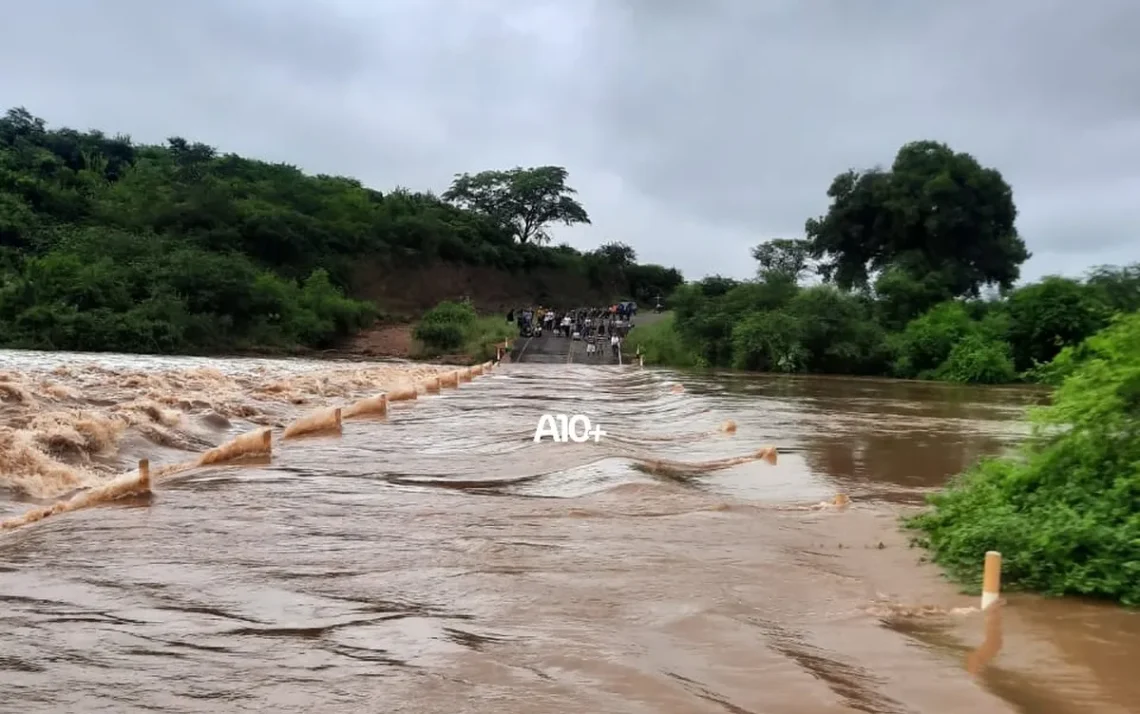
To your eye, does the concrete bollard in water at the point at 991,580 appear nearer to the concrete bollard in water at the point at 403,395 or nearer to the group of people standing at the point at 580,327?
the concrete bollard in water at the point at 403,395

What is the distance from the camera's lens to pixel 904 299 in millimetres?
46500

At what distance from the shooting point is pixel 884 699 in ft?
15.0

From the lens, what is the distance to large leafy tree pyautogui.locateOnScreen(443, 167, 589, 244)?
283 ft

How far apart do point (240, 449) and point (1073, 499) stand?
9424 mm

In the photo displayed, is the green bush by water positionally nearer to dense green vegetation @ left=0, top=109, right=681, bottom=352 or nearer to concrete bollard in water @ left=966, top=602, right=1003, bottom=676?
dense green vegetation @ left=0, top=109, right=681, bottom=352

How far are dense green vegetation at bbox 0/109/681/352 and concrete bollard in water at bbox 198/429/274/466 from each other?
3188 cm

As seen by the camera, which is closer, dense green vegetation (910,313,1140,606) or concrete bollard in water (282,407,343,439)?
dense green vegetation (910,313,1140,606)

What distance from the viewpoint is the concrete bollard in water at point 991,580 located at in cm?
580

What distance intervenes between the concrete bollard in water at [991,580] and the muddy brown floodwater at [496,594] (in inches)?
3.5

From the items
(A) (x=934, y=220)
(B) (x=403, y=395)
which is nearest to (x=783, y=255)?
(A) (x=934, y=220)

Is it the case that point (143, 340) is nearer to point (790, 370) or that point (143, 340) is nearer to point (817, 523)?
point (790, 370)

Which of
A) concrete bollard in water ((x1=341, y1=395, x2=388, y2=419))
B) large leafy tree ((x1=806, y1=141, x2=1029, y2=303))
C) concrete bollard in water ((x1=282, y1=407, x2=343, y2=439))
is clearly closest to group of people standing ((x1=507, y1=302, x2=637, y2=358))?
large leafy tree ((x1=806, y1=141, x2=1029, y2=303))

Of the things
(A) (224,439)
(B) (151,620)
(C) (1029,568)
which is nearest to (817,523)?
(C) (1029,568)

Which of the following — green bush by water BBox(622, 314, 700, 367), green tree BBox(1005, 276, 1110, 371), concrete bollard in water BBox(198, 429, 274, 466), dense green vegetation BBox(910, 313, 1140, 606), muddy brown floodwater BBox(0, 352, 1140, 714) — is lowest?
muddy brown floodwater BBox(0, 352, 1140, 714)
